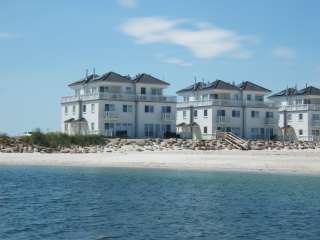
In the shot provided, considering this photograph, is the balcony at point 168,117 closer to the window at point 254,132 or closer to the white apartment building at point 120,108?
the white apartment building at point 120,108

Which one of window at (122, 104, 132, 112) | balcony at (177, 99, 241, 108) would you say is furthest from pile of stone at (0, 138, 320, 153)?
balcony at (177, 99, 241, 108)

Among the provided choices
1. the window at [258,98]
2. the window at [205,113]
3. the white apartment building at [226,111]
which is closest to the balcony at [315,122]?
the white apartment building at [226,111]

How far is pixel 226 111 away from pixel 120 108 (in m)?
14.2

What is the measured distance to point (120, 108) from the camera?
233ft

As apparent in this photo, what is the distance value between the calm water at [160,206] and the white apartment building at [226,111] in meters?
34.0

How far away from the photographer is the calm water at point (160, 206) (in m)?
20.6

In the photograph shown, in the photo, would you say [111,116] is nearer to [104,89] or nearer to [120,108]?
[120,108]

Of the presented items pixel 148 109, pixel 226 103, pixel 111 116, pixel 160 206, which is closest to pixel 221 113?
pixel 226 103

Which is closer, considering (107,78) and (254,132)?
(107,78)

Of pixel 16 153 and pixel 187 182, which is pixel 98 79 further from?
pixel 187 182

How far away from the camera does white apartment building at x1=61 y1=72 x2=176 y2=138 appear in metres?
70.1

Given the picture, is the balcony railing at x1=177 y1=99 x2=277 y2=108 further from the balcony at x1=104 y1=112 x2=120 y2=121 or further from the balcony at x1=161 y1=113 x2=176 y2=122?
the balcony at x1=104 y1=112 x2=120 y2=121

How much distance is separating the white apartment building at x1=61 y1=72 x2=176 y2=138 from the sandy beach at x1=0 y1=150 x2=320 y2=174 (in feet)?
51.2

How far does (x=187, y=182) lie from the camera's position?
37656mm
